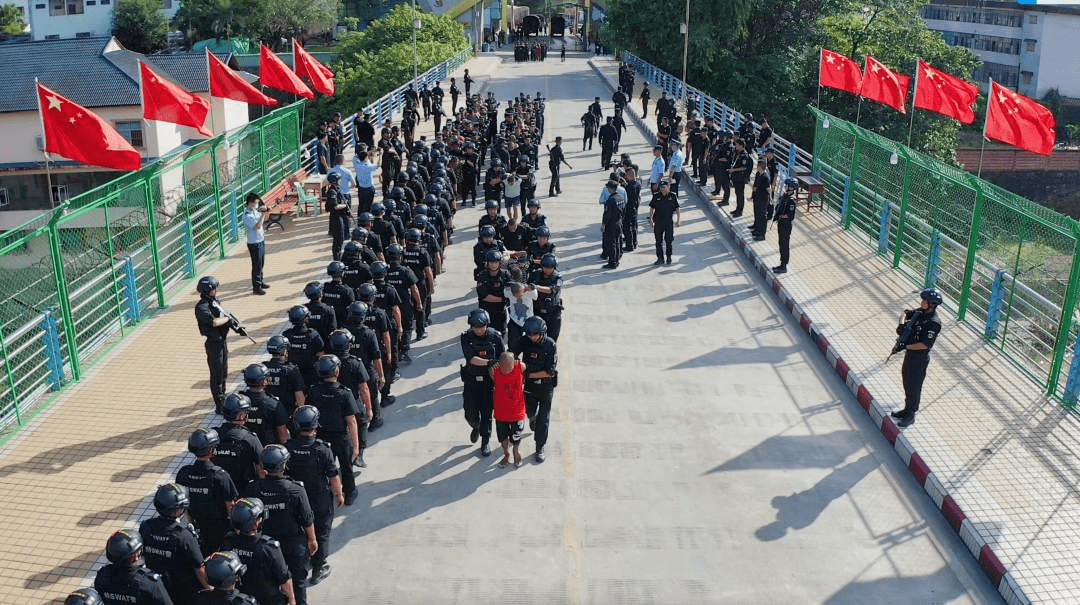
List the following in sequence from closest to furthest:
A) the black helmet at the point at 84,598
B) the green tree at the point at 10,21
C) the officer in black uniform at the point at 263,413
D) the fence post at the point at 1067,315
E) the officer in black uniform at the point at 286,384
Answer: the black helmet at the point at 84,598 < the officer in black uniform at the point at 263,413 < the officer in black uniform at the point at 286,384 < the fence post at the point at 1067,315 < the green tree at the point at 10,21

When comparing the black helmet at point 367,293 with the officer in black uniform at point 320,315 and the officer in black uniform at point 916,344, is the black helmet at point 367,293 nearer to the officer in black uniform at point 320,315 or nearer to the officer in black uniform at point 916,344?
the officer in black uniform at point 320,315

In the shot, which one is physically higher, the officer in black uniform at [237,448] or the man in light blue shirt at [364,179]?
the man in light blue shirt at [364,179]

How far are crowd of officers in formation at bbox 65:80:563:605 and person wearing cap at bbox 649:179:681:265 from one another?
2751 millimetres

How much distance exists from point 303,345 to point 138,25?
69.9 meters

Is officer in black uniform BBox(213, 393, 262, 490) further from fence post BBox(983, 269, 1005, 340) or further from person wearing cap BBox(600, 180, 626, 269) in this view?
fence post BBox(983, 269, 1005, 340)

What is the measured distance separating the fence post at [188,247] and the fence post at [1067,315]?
12.3 meters

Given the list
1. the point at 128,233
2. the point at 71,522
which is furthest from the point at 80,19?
the point at 71,522

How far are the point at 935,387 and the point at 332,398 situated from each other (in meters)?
7.25

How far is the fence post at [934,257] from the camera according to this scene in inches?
564

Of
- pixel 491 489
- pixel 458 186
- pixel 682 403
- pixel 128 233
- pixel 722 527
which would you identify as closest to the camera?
pixel 722 527

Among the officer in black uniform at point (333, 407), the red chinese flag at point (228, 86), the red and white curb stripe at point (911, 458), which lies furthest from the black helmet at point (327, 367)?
the red chinese flag at point (228, 86)

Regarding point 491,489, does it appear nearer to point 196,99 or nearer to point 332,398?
point 332,398

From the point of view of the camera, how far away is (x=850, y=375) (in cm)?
1173

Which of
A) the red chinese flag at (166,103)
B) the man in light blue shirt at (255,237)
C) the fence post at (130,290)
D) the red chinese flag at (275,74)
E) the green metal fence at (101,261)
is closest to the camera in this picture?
the green metal fence at (101,261)
